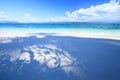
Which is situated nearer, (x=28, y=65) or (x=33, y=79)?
(x=33, y=79)

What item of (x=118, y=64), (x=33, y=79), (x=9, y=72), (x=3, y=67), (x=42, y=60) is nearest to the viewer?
(x=33, y=79)

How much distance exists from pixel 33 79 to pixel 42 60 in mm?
1154

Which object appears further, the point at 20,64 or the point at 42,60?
the point at 42,60

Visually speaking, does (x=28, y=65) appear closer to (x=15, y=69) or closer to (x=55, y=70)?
(x=15, y=69)

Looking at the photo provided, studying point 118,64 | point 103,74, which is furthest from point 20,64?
point 118,64

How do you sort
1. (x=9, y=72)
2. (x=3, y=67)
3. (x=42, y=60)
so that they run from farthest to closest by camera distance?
(x=42, y=60), (x=3, y=67), (x=9, y=72)

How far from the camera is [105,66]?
362cm

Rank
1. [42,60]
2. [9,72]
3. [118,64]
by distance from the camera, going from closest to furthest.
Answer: [9,72]
[118,64]
[42,60]

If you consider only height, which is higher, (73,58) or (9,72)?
(73,58)

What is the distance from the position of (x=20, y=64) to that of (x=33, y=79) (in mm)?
980

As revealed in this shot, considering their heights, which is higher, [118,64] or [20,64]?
[118,64]

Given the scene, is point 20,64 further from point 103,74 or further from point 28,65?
point 103,74

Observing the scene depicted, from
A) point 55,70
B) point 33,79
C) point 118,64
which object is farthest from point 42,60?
point 118,64

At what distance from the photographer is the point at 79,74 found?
3.15 metres
